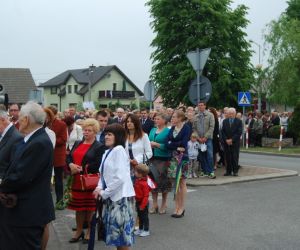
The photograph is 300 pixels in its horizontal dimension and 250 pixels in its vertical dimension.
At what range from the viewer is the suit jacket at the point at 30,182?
462 centimetres

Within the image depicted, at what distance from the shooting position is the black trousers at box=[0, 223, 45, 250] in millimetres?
4703

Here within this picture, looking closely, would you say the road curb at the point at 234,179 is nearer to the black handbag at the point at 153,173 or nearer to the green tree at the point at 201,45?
the black handbag at the point at 153,173

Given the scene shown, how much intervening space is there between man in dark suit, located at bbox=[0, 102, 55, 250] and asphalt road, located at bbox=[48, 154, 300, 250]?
2443mm

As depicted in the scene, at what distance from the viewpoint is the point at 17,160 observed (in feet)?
15.4

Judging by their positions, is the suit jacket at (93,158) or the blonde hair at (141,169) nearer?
the suit jacket at (93,158)

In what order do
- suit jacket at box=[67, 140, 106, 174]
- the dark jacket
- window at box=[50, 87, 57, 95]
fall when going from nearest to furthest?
suit jacket at box=[67, 140, 106, 174] < the dark jacket < window at box=[50, 87, 57, 95]

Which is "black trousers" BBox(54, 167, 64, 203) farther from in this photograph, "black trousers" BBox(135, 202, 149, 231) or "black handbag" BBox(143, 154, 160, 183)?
"black trousers" BBox(135, 202, 149, 231)

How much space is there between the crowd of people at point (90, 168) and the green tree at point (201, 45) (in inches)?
966

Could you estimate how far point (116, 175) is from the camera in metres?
5.75

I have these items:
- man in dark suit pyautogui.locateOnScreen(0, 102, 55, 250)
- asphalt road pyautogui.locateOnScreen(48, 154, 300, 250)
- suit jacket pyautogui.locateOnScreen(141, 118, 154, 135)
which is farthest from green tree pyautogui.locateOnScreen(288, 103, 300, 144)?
man in dark suit pyautogui.locateOnScreen(0, 102, 55, 250)

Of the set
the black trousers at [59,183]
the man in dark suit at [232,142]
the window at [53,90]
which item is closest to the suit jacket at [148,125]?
the man in dark suit at [232,142]

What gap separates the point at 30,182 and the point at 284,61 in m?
34.0

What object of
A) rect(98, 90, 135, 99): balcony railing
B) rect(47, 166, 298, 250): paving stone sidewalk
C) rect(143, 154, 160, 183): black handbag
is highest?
rect(98, 90, 135, 99): balcony railing

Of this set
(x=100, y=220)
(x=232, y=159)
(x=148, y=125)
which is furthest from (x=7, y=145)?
(x=148, y=125)
